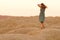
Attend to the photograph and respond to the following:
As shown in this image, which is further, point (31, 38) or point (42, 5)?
point (42, 5)

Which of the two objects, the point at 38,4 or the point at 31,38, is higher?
the point at 38,4

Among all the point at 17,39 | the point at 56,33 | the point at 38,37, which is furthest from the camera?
the point at 56,33

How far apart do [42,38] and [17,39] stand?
2047 mm

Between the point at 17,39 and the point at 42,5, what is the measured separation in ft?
19.2

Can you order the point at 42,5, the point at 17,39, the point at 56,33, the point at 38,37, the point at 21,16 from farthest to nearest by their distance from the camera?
1. the point at 21,16
2. the point at 42,5
3. the point at 56,33
4. the point at 38,37
5. the point at 17,39

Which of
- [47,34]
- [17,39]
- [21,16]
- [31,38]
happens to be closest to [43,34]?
[47,34]

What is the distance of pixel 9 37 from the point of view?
56.4 feet

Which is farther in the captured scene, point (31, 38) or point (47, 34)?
point (47, 34)

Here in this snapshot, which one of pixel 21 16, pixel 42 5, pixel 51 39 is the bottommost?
pixel 21 16

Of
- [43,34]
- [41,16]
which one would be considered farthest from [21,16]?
[43,34]

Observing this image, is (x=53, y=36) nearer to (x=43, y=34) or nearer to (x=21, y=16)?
(x=43, y=34)

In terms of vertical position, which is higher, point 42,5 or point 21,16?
point 42,5

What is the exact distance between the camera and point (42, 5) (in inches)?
847

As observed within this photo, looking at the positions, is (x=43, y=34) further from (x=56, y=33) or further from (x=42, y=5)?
(x=42, y=5)
